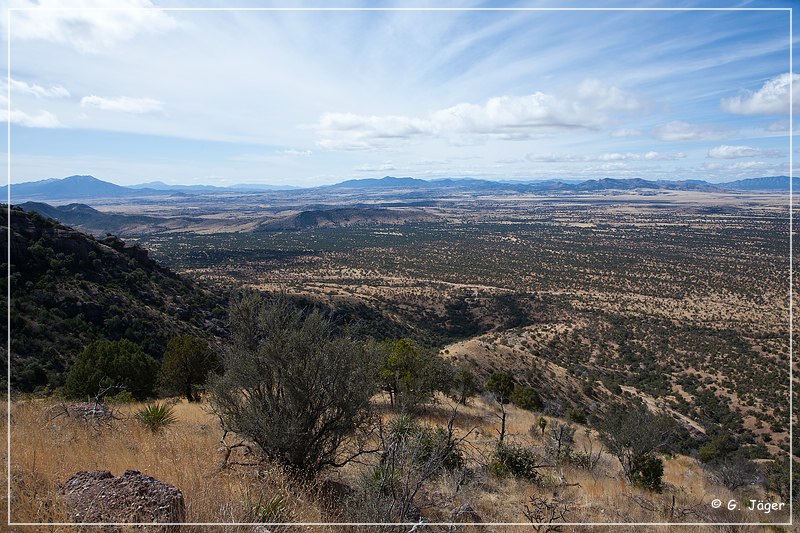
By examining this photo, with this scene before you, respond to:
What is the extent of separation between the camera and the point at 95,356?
53.1 feet

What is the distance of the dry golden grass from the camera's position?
4.29m

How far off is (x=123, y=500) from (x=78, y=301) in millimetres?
30406

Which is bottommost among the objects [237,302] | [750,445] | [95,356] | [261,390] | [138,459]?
[750,445]

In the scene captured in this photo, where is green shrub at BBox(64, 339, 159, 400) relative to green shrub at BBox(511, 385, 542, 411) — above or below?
above

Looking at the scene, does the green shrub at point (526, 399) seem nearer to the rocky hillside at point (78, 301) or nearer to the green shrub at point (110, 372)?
the green shrub at point (110, 372)

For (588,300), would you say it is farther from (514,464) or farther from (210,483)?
(210,483)

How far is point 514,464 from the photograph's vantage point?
30.3ft

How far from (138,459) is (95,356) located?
1305 centimetres

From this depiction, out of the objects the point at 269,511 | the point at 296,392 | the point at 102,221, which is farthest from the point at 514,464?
the point at 102,221

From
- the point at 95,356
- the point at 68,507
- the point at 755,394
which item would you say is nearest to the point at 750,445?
the point at 755,394

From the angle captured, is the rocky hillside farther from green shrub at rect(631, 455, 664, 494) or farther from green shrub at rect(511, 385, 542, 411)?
green shrub at rect(631, 455, 664, 494)

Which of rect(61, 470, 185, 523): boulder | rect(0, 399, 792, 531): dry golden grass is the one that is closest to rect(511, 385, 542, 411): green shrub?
rect(0, 399, 792, 531): dry golden grass

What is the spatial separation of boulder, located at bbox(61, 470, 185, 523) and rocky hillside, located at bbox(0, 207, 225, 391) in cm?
2019

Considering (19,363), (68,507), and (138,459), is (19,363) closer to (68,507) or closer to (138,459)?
(138,459)
